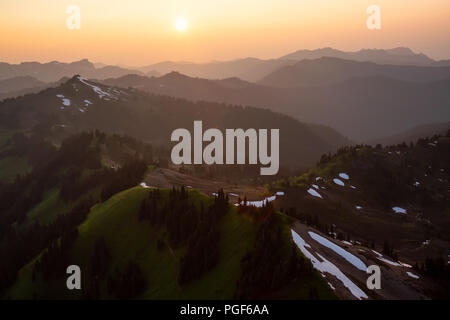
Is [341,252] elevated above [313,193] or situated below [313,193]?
above

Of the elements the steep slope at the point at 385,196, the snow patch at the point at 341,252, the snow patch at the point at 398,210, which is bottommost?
the snow patch at the point at 398,210

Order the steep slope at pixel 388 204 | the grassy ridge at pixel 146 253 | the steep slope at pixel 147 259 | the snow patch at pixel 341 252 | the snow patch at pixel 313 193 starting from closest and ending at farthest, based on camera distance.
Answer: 1. the steep slope at pixel 147 259
2. the grassy ridge at pixel 146 253
3. the snow patch at pixel 341 252
4. the steep slope at pixel 388 204
5. the snow patch at pixel 313 193

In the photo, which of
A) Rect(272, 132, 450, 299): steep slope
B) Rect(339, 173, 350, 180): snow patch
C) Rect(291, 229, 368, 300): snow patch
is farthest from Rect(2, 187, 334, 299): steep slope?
Rect(339, 173, 350, 180): snow patch

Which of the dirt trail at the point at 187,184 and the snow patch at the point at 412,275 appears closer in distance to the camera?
the snow patch at the point at 412,275

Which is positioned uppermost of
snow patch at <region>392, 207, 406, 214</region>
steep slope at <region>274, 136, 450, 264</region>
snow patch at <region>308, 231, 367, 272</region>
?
snow patch at <region>308, 231, 367, 272</region>

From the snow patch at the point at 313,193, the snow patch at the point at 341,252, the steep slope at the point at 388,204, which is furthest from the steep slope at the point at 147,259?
the snow patch at the point at 313,193

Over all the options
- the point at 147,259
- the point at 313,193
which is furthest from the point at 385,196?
the point at 147,259

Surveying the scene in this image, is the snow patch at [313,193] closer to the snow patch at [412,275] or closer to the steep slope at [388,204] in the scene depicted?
the steep slope at [388,204]

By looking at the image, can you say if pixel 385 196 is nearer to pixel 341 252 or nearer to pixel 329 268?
pixel 341 252

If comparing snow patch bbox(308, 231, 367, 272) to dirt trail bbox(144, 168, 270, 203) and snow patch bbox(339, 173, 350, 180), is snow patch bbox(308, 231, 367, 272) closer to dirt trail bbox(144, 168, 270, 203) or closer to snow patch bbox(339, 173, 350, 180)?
dirt trail bbox(144, 168, 270, 203)

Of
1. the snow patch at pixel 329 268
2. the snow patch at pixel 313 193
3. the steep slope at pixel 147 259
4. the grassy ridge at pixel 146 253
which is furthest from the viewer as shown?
the snow patch at pixel 313 193

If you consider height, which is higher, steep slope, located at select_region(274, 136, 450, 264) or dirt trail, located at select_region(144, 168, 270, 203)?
dirt trail, located at select_region(144, 168, 270, 203)
